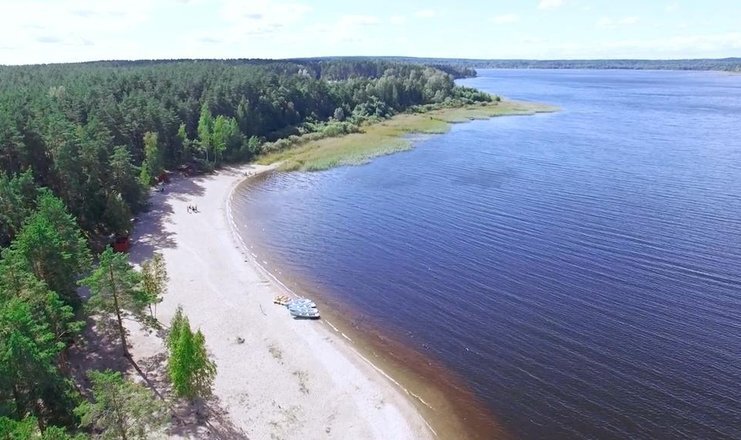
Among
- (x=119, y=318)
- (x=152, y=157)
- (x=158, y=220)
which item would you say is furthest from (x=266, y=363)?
(x=152, y=157)

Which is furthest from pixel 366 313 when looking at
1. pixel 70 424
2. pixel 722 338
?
pixel 722 338

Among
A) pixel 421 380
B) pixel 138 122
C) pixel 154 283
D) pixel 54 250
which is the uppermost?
pixel 138 122

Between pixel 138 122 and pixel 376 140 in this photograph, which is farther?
pixel 376 140

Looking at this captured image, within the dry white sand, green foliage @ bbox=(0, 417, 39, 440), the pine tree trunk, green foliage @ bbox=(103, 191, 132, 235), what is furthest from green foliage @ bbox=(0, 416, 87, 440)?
green foliage @ bbox=(103, 191, 132, 235)

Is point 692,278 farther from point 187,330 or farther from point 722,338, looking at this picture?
point 187,330

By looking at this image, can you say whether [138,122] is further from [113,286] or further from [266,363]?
[266,363]

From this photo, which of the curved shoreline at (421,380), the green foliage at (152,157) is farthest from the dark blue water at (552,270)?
the green foliage at (152,157)

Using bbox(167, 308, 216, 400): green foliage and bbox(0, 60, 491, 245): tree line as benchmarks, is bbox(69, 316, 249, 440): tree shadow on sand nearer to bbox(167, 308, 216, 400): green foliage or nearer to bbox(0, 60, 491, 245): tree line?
bbox(167, 308, 216, 400): green foliage
